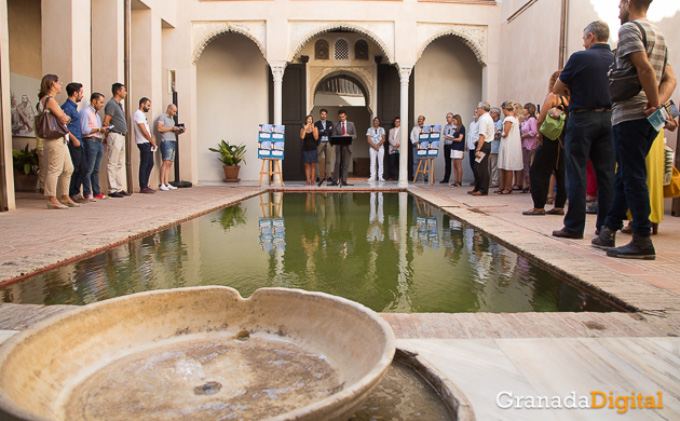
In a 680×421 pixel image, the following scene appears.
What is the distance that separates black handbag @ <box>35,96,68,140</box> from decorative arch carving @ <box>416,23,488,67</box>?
8493 mm

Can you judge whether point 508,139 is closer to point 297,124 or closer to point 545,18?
point 545,18

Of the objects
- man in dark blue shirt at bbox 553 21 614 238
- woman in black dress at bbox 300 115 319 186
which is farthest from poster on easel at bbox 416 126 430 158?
man in dark blue shirt at bbox 553 21 614 238

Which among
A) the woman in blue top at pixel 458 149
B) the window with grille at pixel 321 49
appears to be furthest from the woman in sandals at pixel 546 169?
the window with grille at pixel 321 49

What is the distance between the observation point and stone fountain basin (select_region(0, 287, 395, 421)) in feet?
4.29

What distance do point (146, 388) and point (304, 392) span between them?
0.42 m

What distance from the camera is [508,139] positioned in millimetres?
9914

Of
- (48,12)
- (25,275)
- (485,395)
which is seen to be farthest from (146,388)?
(48,12)

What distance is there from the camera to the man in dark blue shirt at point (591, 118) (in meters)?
4.31

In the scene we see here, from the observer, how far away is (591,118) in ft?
14.3

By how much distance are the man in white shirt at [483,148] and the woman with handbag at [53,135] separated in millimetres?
6235

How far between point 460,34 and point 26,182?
10074 millimetres

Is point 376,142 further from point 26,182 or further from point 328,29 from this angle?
point 26,182

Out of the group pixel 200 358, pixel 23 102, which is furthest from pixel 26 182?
pixel 200 358
